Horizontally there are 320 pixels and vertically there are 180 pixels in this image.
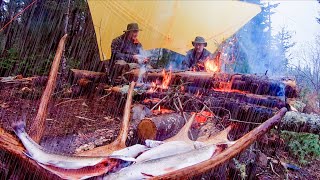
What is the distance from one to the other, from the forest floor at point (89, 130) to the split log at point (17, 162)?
196 millimetres

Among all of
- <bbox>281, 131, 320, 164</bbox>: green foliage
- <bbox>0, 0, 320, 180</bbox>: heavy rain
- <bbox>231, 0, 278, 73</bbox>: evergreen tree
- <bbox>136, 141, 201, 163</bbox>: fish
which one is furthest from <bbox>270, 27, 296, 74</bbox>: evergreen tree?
<bbox>136, 141, 201, 163</bbox>: fish

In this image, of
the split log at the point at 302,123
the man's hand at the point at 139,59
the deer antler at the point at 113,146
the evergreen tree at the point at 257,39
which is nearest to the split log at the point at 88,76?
the man's hand at the point at 139,59

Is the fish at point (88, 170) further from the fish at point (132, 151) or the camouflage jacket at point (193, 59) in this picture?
the camouflage jacket at point (193, 59)

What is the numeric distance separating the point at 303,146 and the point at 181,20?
21.3ft

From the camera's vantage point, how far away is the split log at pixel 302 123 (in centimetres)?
422

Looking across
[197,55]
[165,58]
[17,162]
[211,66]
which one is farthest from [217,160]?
[165,58]

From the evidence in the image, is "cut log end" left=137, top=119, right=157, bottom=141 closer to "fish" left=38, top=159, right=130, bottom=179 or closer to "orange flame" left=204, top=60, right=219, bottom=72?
"fish" left=38, top=159, right=130, bottom=179

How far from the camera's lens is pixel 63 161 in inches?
57.9

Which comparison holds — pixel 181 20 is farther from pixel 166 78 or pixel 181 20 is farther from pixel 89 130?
pixel 89 130

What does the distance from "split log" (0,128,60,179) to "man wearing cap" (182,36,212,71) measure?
22.6ft

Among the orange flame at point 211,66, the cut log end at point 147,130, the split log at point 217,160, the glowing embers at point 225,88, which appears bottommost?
the cut log end at point 147,130

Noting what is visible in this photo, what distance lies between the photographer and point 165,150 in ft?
5.99

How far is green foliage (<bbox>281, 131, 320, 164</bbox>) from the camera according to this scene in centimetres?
504

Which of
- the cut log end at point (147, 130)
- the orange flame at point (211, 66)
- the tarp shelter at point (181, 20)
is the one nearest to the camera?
the cut log end at point (147, 130)
